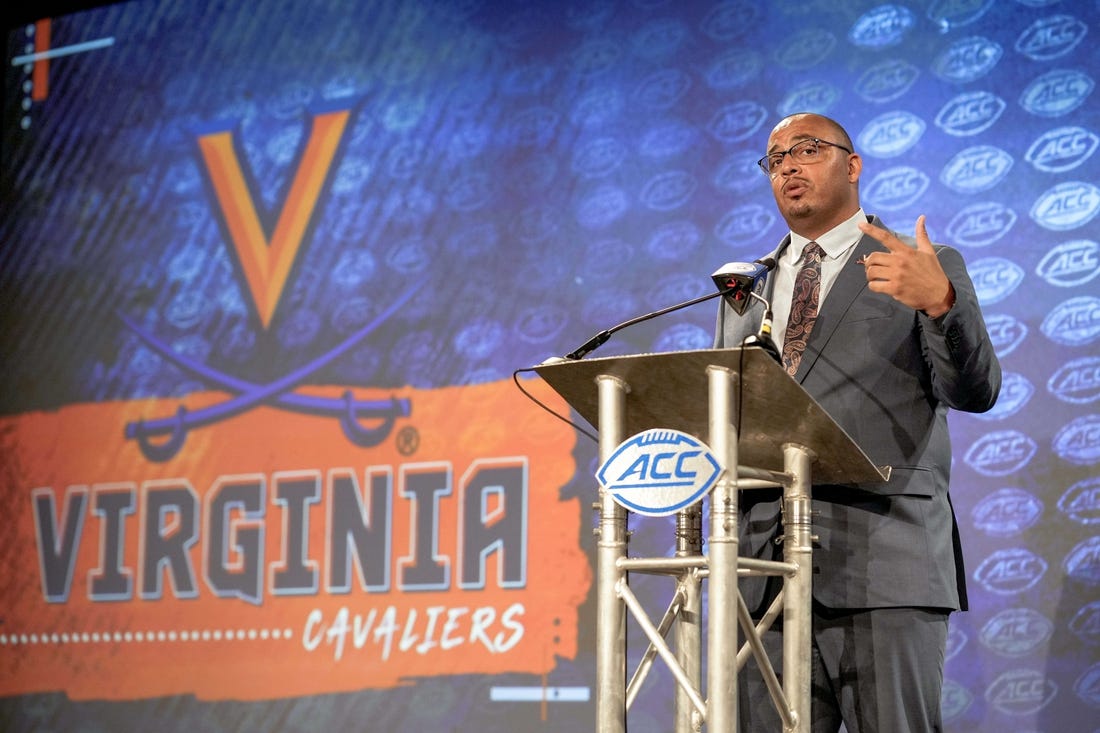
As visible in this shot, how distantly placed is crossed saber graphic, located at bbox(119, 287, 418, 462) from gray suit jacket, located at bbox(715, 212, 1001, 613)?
2076 mm

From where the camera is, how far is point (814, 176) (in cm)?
257

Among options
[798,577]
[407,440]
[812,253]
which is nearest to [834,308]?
[812,253]

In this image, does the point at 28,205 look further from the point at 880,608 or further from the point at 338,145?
the point at 880,608

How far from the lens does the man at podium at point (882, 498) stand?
2.18 metres

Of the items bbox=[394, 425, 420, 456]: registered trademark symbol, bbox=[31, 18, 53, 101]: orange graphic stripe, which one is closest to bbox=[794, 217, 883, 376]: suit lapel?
bbox=[394, 425, 420, 456]: registered trademark symbol

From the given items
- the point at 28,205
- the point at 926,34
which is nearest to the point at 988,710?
the point at 926,34

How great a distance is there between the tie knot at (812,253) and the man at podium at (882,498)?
0.05m

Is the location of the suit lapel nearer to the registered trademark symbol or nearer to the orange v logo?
the registered trademark symbol

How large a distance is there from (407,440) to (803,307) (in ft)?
6.55

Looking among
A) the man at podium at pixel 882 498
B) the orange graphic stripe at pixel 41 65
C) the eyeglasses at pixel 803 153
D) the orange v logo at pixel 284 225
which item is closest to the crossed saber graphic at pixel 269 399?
the orange v logo at pixel 284 225

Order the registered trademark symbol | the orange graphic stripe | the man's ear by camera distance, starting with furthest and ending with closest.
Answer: the orange graphic stripe, the registered trademark symbol, the man's ear

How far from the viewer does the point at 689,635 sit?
2.01 meters

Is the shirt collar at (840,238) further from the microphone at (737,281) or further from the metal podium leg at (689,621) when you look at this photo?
the metal podium leg at (689,621)

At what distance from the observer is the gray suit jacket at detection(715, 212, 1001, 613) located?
222 centimetres
